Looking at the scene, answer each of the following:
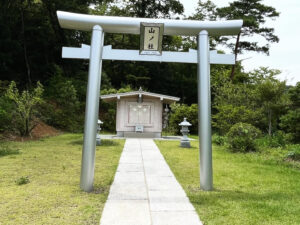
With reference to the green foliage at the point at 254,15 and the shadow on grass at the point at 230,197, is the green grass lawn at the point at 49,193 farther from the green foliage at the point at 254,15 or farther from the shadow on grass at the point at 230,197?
the green foliage at the point at 254,15

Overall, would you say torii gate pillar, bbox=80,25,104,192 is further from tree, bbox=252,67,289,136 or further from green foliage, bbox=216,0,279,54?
green foliage, bbox=216,0,279,54

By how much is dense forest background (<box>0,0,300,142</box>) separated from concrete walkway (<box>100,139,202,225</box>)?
5928mm

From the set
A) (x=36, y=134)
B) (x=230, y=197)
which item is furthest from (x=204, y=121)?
(x=36, y=134)

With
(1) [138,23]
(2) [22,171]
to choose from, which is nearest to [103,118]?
(2) [22,171]

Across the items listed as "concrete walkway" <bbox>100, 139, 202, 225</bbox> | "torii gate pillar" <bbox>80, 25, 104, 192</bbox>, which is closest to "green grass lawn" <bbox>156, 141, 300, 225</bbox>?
"concrete walkway" <bbox>100, 139, 202, 225</bbox>

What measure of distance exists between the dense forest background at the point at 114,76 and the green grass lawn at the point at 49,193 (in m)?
5.60

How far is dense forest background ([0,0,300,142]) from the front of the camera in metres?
12.7

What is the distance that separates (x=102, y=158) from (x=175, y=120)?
1041 centimetres

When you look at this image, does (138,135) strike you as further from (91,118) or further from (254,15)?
(254,15)

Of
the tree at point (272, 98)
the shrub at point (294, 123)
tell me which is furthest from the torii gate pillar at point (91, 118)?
the tree at point (272, 98)

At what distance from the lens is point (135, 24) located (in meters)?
4.26

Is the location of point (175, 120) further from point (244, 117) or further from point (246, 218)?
point (246, 218)

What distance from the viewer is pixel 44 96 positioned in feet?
57.7

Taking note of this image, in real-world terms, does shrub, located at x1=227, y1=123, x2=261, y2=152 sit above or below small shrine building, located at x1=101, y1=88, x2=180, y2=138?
below
